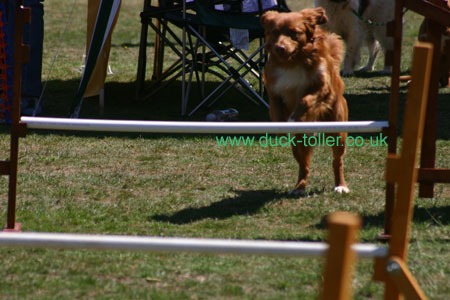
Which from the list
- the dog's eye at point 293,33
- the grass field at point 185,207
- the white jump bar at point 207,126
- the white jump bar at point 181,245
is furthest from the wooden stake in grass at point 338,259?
the dog's eye at point 293,33

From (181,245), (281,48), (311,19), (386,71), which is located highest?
(311,19)

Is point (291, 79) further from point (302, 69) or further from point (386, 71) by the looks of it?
point (386, 71)

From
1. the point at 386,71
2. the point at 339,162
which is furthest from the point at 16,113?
the point at 386,71

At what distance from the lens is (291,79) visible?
4.73m

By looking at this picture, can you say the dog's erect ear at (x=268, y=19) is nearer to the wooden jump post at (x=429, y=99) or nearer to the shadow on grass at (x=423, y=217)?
the wooden jump post at (x=429, y=99)

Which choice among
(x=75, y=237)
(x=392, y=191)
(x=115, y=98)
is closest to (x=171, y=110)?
(x=115, y=98)

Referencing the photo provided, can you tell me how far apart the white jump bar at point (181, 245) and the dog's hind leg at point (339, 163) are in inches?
110

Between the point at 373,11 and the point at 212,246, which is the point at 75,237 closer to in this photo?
the point at 212,246

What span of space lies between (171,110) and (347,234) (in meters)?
6.74

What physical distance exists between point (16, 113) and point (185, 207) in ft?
4.58

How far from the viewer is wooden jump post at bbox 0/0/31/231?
153 inches

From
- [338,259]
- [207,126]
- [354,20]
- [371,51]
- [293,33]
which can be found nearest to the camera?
[338,259]

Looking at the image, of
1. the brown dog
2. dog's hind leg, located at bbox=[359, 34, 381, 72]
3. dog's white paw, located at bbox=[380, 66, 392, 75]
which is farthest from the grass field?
dog's hind leg, located at bbox=[359, 34, 381, 72]

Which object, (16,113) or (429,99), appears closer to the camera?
(16,113)
